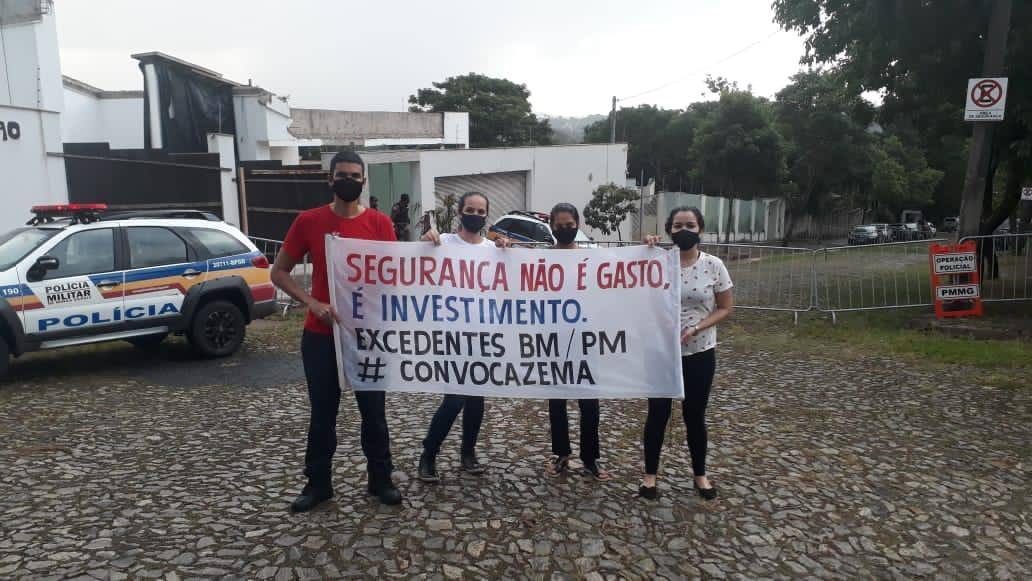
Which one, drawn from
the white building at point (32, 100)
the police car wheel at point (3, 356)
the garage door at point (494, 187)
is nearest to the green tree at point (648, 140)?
the garage door at point (494, 187)

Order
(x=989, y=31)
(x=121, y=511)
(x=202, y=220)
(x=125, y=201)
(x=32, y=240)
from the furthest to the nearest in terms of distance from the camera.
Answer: (x=125, y=201) < (x=989, y=31) < (x=202, y=220) < (x=32, y=240) < (x=121, y=511)

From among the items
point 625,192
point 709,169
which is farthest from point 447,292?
point 709,169

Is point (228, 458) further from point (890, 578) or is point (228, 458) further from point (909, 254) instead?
point (909, 254)

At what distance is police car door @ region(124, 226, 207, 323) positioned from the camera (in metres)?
8.25

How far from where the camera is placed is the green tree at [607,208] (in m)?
29.9

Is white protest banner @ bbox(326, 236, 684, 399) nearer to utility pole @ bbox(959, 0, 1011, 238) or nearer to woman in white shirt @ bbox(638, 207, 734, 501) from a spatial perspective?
woman in white shirt @ bbox(638, 207, 734, 501)

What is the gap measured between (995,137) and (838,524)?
1154 centimetres

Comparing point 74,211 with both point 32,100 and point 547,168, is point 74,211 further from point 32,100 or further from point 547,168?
point 547,168

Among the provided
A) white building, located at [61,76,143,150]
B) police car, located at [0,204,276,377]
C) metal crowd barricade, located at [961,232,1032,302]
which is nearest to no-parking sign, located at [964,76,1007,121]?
metal crowd barricade, located at [961,232,1032,302]

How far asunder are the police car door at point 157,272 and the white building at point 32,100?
22.9 ft

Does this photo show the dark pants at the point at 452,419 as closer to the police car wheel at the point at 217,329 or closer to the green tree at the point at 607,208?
the police car wheel at the point at 217,329

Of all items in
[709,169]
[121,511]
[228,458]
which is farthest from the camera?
[709,169]

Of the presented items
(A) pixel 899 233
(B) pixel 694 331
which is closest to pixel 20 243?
(B) pixel 694 331

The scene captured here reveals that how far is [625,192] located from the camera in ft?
98.8
